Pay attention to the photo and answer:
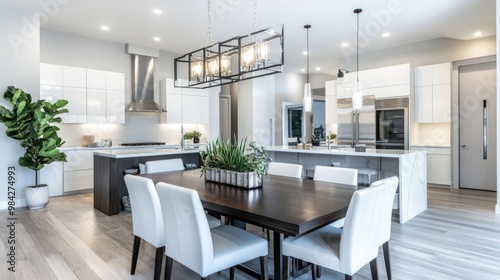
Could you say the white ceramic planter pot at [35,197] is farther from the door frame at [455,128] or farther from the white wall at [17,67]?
the door frame at [455,128]

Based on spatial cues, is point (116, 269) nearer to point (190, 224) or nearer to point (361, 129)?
point (190, 224)

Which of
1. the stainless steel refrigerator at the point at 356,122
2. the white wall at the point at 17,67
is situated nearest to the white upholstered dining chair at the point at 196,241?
the white wall at the point at 17,67

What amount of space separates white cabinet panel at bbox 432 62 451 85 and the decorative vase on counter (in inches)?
202

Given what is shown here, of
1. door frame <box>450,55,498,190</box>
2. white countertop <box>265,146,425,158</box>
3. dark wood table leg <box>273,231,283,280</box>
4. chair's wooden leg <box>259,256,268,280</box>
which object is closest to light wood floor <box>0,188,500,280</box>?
chair's wooden leg <box>259,256,268,280</box>

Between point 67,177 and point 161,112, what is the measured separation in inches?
91.2

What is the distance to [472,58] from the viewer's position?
585 centimetres

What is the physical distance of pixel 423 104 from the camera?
6160 millimetres

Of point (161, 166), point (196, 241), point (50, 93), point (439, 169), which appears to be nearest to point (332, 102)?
point (439, 169)

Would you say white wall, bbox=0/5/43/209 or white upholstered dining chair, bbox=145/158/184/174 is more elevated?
white wall, bbox=0/5/43/209

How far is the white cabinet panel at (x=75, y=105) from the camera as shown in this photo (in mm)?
5562

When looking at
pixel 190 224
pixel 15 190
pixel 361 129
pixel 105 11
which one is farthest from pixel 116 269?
pixel 361 129

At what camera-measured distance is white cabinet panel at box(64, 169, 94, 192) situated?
17.7ft

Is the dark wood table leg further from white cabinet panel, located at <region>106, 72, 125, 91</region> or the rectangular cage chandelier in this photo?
white cabinet panel, located at <region>106, 72, 125, 91</region>

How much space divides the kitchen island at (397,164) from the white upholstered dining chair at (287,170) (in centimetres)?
123
